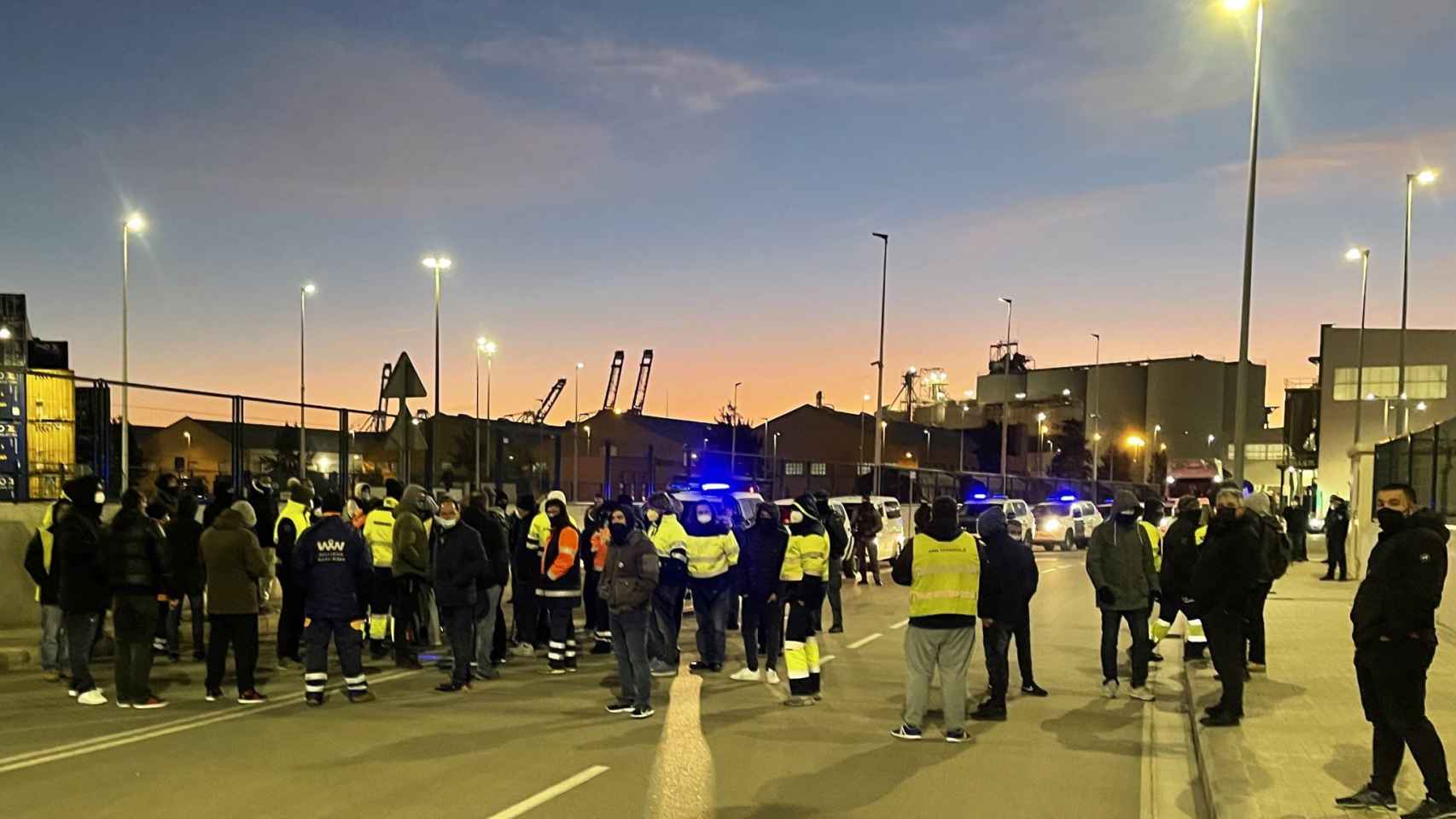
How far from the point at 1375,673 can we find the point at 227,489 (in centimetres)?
957

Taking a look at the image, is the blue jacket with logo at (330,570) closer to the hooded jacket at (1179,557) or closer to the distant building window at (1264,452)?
the hooded jacket at (1179,557)

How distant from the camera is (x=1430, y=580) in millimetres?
6031

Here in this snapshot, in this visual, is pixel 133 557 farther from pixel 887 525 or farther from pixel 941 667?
pixel 887 525

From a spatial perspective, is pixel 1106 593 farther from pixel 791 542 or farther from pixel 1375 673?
pixel 1375 673

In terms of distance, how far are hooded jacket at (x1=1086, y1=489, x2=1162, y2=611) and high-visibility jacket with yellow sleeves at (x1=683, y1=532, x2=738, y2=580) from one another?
3664 millimetres

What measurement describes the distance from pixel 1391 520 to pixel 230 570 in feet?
29.3

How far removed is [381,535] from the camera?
484 inches

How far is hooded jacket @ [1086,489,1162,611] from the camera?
10039mm

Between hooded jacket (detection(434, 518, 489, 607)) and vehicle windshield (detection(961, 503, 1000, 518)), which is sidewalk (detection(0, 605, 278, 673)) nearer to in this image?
hooded jacket (detection(434, 518, 489, 607))

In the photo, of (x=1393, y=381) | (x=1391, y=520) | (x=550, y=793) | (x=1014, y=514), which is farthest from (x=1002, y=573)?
(x=1393, y=381)

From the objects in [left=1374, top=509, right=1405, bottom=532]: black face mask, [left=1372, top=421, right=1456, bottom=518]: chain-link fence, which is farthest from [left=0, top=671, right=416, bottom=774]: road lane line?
[left=1372, top=421, right=1456, bottom=518]: chain-link fence

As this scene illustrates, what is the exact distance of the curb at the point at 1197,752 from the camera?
22.1 ft

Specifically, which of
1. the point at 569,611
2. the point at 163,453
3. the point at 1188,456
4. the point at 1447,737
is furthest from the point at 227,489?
the point at 1188,456

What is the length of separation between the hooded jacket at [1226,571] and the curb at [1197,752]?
1.03 metres
